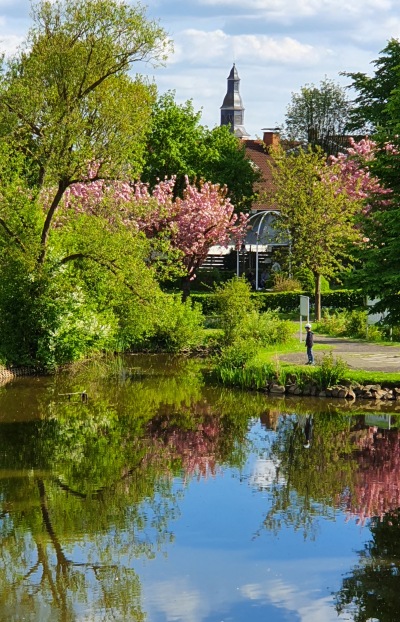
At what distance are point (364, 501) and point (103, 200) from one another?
19.0 metres

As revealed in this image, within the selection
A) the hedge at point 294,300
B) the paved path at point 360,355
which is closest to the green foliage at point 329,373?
the paved path at point 360,355

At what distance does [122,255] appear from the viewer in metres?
32.0

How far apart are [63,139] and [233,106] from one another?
111971 mm

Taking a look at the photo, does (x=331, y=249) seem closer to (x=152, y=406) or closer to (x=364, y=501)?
(x=152, y=406)

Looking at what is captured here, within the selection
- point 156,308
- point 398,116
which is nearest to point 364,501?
point 398,116

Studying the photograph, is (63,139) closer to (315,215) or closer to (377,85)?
(315,215)

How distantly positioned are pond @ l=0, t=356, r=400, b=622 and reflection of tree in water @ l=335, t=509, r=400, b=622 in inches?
1.1

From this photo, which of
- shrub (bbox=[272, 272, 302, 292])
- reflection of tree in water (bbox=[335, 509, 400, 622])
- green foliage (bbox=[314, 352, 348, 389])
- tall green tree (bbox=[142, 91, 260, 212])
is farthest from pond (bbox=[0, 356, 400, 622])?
tall green tree (bbox=[142, 91, 260, 212])

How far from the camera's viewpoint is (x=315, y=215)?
43406mm

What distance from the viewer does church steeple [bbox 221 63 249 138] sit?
139 meters

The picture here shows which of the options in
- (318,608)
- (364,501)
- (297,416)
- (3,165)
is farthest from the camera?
(3,165)

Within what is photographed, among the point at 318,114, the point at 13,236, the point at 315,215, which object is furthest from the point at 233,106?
the point at 13,236

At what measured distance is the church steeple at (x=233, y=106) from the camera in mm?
139125

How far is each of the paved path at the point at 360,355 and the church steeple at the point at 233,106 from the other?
343 feet
